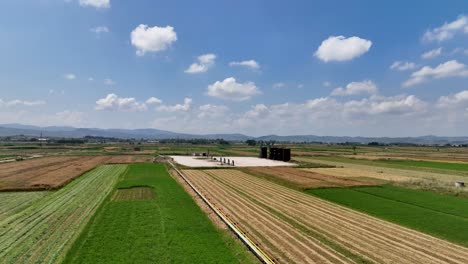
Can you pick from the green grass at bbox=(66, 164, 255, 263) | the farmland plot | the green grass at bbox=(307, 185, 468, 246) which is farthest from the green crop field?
the green grass at bbox=(307, 185, 468, 246)

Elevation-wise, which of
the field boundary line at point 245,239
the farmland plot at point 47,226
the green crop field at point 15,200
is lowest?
the green crop field at point 15,200

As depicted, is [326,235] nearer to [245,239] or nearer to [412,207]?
[245,239]

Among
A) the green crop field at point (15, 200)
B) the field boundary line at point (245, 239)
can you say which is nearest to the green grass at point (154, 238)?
the field boundary line at point (245, 239)

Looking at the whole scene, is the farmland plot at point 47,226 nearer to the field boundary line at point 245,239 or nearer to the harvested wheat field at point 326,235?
the field boundary line at point 245,239

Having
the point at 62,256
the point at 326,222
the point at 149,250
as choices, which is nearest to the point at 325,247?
the point at 326,222

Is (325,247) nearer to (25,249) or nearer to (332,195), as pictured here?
(25,249)
